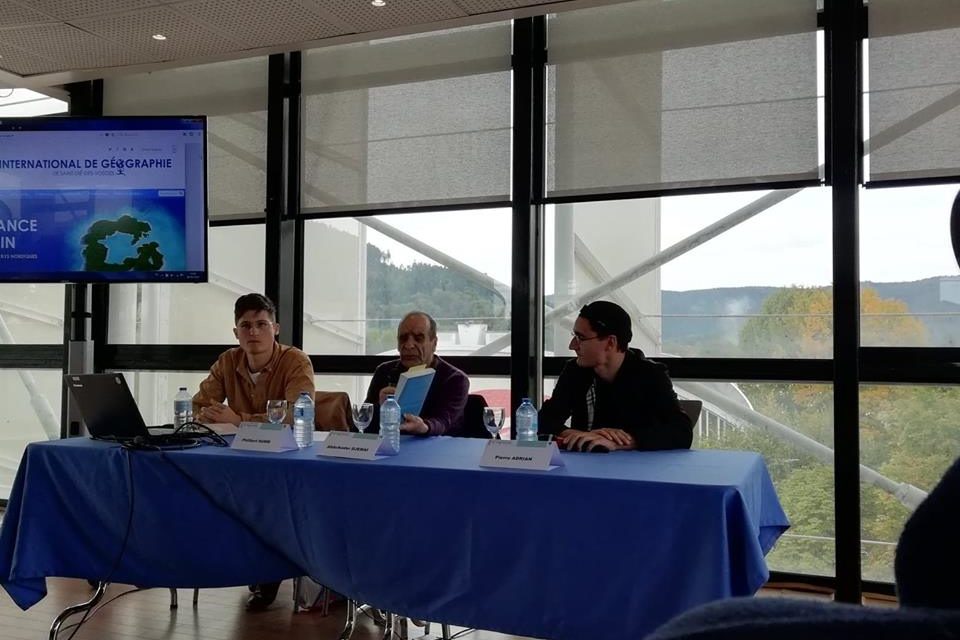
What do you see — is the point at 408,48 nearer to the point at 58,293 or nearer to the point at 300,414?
the point at 300,414

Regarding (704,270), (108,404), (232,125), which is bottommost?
(108,404)

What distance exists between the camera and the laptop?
270 centimetres

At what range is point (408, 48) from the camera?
14.2 ft

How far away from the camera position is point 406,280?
4422 mm

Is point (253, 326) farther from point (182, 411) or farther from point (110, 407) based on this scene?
Result: point (110, 407)

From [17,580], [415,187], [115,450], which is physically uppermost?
[415,187]

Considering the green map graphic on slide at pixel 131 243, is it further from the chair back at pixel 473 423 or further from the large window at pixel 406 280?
the chair back at pixel 473 423

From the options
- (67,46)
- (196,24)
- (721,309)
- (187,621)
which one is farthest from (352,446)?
(67,46)

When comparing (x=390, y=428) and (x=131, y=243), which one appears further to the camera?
(x=131, y=243)

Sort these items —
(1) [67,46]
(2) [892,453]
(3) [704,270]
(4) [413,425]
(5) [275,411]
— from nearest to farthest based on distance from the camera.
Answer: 1. (5) [275,411]
2. (4) [413,425]
3. (2) [892,453]
4. (3) [704,270]
5. (1) [67,46]

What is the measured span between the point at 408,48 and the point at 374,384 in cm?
187

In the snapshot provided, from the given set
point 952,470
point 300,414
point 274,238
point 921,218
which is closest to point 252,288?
point 274,238

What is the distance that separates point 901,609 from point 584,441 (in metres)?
2.24

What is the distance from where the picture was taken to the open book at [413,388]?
2.90 m
